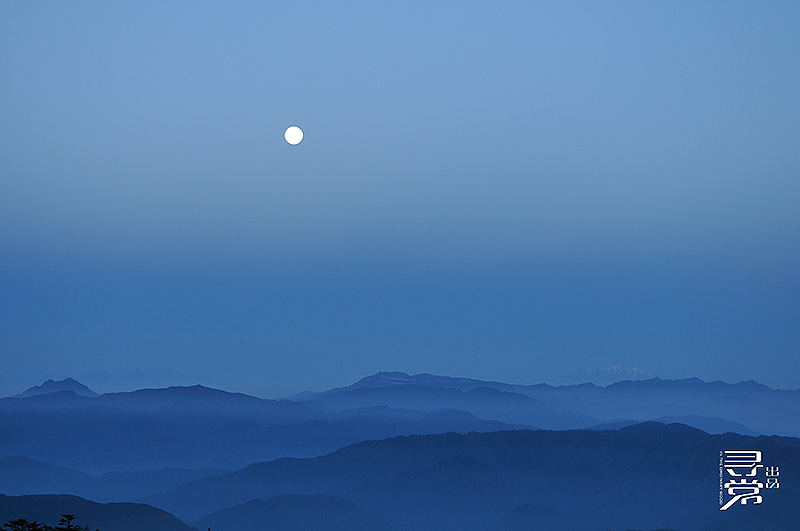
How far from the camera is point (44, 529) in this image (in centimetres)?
3816
